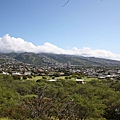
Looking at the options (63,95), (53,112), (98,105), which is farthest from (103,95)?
(53,112)

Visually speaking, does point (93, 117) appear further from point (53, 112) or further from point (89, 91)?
point (89, 91)

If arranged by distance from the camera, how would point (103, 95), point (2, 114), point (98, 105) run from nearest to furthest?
point (2, 114) → point (98, 105) → point (103, 95)

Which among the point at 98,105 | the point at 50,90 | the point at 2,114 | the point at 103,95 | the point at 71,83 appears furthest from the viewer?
the point at 71,83

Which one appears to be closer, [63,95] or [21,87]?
[63,95]

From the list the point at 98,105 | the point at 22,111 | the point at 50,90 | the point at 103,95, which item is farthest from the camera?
the point at 50,90

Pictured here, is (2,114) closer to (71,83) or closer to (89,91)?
(89,91)

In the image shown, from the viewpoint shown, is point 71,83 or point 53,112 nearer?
point 53,112

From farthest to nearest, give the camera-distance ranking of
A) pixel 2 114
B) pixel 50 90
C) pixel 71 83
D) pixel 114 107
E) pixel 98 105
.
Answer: pixel 71 83, pixel 50 90, pixel 114 107, pixel 98 105, pixel 2 114

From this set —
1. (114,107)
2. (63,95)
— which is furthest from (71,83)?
(114,107)
